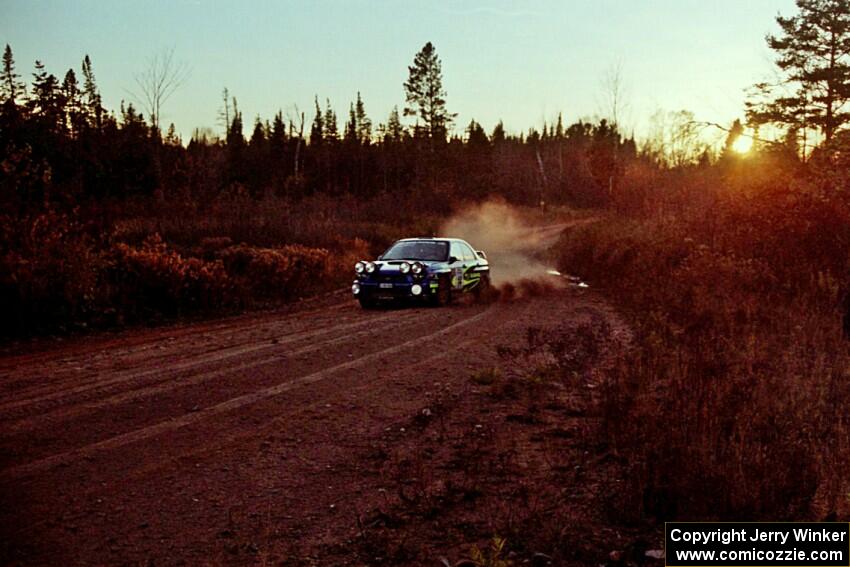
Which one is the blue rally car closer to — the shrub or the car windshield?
the car windshield

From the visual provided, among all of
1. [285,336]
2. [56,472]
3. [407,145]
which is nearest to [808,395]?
[56,472]

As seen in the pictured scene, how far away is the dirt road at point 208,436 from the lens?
4.36 metres

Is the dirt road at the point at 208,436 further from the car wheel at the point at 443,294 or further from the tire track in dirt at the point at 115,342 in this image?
the car wheel at the point at 443,294

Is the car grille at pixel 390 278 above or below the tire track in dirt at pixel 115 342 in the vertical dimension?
above

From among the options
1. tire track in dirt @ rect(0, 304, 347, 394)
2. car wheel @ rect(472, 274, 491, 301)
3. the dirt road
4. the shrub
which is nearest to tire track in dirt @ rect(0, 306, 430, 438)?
the dirt road

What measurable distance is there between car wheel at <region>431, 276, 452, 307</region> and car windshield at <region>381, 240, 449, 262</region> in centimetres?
60

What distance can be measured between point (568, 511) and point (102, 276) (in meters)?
12.2

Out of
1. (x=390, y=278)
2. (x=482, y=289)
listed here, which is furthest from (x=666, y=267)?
(x=390, y=278)

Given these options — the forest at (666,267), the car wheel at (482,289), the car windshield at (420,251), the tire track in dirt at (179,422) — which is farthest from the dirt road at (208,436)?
the car wheel at (482,289)

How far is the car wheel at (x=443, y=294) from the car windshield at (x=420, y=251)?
1.98 feet

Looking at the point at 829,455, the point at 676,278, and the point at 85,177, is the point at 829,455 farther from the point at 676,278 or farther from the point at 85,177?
the point at 85,177

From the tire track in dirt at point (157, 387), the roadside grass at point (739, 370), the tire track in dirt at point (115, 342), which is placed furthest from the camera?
the tire track in dirt at point (115, 342)

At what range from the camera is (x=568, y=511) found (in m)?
4.68

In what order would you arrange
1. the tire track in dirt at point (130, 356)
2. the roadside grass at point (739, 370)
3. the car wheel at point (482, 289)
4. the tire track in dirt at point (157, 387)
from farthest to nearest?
the car wheel at point (482, 289), the tire track in dirt at point (130, 356), the tire track in dirt at point (157, 387), the roadside grass at point (739, 370)
